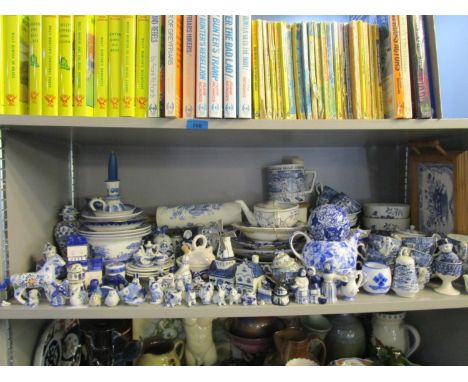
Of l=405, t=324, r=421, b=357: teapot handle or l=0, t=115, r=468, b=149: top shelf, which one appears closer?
l=0, t=115, r=468, b=149: top shelf

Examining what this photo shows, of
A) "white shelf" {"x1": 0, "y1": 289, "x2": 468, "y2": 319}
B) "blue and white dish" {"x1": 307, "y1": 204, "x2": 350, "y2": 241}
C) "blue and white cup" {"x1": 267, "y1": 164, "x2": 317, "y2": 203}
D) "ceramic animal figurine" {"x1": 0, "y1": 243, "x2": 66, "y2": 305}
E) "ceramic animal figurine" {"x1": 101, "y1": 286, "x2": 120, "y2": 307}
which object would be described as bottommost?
"white shelf" {"x1": 0, "y1": 289, "x2": 468, "y2": 319}

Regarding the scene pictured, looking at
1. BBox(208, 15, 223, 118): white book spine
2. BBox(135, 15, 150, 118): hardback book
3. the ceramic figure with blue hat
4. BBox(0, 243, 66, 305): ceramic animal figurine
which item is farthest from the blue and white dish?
BBox(0, 243, 66, 305): ceramic animal figurine

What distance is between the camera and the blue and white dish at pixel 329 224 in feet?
2.34

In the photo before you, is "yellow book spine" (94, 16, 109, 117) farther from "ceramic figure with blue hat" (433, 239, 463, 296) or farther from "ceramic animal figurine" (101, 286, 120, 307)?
"ceramic figure with blue hat" (433, 239, 463, 296)

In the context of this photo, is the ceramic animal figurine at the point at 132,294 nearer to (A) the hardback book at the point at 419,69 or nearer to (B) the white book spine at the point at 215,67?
(B) the white book spine at the point at 215,67

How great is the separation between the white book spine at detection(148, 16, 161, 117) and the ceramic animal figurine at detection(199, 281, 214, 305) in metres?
0.35

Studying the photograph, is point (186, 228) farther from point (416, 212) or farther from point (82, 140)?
point (416, 212)

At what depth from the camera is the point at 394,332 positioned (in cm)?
87

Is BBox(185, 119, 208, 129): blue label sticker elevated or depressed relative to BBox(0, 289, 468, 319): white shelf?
elevated

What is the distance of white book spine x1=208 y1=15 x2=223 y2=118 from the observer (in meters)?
0.65

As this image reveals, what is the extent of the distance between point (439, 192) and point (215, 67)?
24.8 inches

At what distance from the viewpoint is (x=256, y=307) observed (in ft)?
2.18

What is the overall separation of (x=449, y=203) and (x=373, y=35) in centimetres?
43

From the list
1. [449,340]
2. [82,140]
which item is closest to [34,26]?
[82,140]
